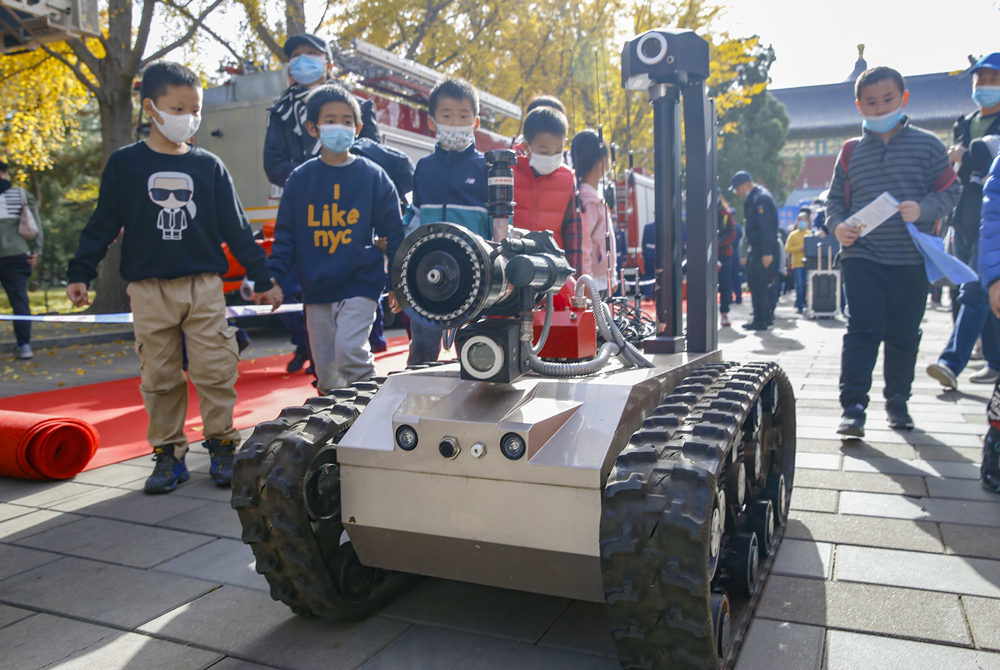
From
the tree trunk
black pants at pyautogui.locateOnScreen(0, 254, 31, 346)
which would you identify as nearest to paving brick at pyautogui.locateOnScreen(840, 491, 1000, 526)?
black pants at pyautogui.locateOnScreen(0, 254, 31, 346)

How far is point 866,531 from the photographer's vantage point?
311 cm

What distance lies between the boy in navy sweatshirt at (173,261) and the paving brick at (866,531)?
2.56m

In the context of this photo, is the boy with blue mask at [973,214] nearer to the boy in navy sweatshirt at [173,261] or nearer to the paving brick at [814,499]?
the paving brick at [814,499]

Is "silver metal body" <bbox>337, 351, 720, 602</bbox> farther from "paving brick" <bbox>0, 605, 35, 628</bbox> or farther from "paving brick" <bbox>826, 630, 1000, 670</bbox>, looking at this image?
"paving brick" <bbox>0, 605, 35, 628</bbox>

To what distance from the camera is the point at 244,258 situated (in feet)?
13.1

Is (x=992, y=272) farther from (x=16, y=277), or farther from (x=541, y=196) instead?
(x=16, y=277)

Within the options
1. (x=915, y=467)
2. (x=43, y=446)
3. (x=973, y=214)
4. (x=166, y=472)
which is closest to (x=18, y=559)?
(x=166, y=472)

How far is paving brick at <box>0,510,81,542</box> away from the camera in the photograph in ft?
10.6

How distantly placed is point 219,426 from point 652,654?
265 cm

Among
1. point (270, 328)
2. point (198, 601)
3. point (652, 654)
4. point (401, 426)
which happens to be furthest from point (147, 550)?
point (270, 328)

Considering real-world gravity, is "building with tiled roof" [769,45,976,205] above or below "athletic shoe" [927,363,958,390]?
above

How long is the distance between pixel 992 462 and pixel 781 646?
196 cm

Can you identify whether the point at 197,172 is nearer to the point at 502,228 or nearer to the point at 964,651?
the point at 502,228

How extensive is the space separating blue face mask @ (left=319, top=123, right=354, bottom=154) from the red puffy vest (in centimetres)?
87
